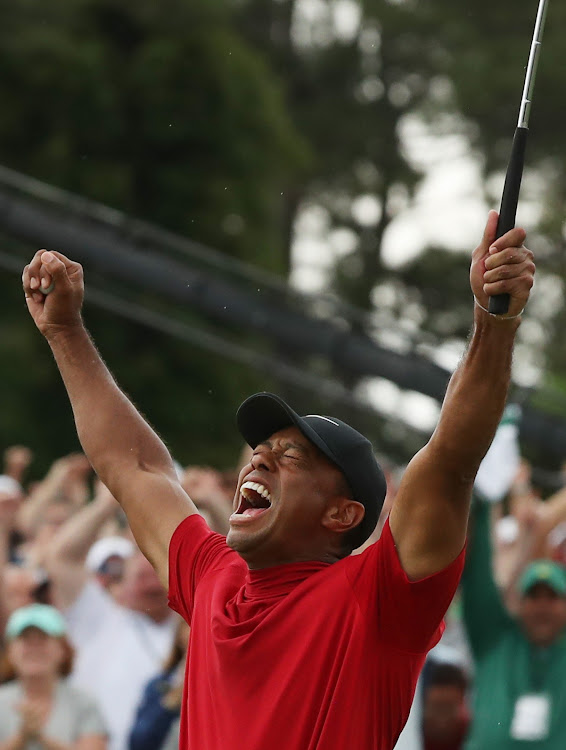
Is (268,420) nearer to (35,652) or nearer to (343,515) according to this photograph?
(343,515)

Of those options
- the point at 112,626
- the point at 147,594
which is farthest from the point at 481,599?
the point at 112,626

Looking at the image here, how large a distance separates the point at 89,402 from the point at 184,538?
0.47 metres

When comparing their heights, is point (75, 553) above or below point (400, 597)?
above

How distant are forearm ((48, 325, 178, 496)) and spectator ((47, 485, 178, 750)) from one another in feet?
9.54

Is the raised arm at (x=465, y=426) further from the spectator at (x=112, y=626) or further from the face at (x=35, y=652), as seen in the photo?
the spectator at (x=112, y=626)

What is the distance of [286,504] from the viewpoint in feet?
11.5

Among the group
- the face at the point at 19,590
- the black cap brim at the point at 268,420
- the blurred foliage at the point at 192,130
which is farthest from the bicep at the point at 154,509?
the blurred foliage at the point at 192,130

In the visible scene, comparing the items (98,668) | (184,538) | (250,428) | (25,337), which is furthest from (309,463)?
(25,337)

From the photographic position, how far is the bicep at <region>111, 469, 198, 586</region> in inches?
156

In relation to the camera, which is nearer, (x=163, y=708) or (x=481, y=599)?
(x=163, y=708)

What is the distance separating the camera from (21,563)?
9172mm

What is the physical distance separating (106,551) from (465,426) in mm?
5906

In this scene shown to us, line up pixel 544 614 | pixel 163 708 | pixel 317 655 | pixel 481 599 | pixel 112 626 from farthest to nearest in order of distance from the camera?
1. pixel 112 626
2. pixel 544 614
3. pixel 481 599
4. pixel 163 708
5. pixel 317 655

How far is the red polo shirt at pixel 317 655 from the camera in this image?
10.6 feet
